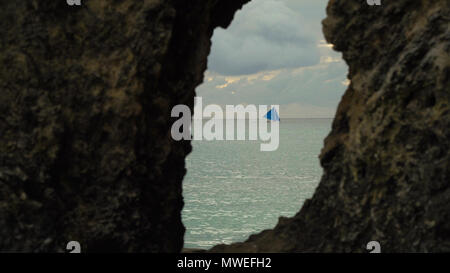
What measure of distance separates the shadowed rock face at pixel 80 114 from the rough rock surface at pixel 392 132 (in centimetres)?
388

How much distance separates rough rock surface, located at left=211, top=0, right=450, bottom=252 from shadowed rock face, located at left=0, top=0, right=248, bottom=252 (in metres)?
3.88

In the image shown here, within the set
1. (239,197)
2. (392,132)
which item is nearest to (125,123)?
(392,132)

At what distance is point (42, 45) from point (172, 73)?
109 inches

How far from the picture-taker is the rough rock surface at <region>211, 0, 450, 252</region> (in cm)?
905

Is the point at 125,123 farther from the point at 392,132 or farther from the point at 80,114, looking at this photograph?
the point at 392,132

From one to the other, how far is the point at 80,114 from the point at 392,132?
6.06 metres

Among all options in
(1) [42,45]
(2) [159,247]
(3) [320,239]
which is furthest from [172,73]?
(3) [320,239]

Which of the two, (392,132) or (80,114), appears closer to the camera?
(392,132)

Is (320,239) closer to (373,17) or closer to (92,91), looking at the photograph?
(373,17)

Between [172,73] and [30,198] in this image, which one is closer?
[30,198]

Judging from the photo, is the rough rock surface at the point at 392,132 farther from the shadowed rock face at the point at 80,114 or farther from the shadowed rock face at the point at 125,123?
the shadowed rock face at the point at 80,114

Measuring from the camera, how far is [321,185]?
1234cm

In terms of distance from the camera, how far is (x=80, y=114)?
10.8 meters

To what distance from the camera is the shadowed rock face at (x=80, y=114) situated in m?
10.4
